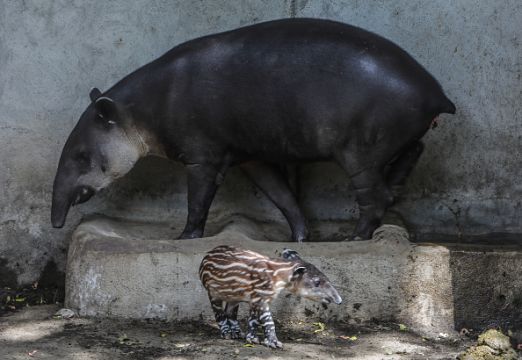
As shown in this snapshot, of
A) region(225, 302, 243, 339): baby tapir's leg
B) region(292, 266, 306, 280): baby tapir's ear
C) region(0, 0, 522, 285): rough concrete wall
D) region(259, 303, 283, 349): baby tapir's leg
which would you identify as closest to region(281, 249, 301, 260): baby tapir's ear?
region(292, 266, 306, 280): baby tapir's ear

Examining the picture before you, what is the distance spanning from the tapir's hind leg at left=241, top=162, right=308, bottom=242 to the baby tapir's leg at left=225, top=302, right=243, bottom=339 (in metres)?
1.52

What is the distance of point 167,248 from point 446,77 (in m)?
2.58

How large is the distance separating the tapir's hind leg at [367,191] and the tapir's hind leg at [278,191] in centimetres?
60

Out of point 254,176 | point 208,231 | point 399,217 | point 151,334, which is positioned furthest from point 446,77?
point 151,334

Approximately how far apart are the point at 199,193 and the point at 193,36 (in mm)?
1380

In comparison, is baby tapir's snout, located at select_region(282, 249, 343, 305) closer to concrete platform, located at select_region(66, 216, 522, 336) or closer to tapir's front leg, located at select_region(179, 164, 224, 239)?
concrete platform, located at select_region(66, 216, 522, 336)

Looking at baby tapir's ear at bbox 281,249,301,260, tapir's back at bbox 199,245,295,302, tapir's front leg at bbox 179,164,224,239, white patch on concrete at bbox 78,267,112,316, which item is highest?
tapir's front leg at bbox 179,164,224,239

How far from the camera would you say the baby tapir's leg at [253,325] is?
597cm

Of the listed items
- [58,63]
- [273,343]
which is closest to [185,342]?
[273,343]

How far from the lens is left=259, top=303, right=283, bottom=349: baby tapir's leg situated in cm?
593

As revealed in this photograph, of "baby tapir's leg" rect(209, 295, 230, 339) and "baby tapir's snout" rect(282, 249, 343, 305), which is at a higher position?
"baby tapir's snout" rect(282, 249, 343, 305)

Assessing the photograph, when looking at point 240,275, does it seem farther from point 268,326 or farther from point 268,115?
point 268,115

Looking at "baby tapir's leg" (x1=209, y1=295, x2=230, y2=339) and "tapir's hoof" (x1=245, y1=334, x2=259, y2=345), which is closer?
"tapir's hoof" (x1=245, y1=334, x2=259, y2=345)

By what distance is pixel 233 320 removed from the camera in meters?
6.27
